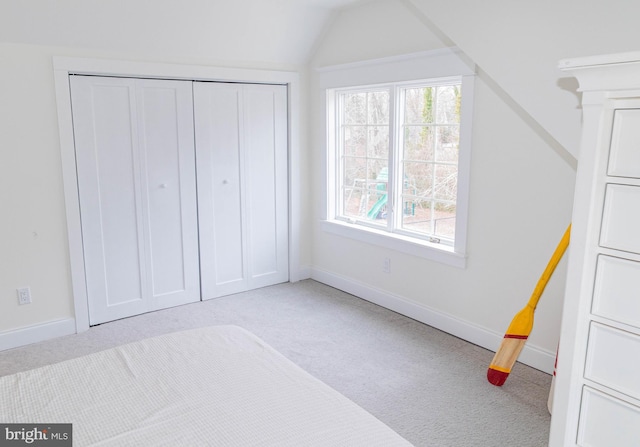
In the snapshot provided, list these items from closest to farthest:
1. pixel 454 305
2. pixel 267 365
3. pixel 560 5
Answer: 1. pixel 267 365
2. pixel 560 5
3. pixel 454 305

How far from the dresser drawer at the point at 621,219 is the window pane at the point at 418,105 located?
205 cm

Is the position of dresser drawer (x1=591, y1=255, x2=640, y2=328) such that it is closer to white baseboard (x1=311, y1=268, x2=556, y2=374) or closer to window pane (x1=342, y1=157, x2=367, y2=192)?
white baseboard (x1=311, y1=268, x2=556, y2=374)

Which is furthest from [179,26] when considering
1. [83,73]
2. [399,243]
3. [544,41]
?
[544,41]

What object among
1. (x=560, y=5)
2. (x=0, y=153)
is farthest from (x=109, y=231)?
(x=560, y=5)

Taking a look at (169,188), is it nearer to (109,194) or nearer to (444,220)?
(109,194)

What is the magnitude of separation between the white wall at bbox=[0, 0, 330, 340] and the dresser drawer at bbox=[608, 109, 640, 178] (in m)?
2.75

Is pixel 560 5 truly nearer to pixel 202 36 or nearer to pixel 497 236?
pixel 497 236

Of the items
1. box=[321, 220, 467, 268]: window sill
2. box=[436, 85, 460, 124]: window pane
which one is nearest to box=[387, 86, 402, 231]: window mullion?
box=[321, 220, 467, 268]: window sill

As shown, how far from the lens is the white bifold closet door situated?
11.3 feet

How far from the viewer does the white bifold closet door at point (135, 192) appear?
3.45 m

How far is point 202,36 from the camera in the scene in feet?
12.0

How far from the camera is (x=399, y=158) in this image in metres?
3.77

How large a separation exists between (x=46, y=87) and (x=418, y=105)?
2.50 metres

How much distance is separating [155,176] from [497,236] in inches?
96.9
